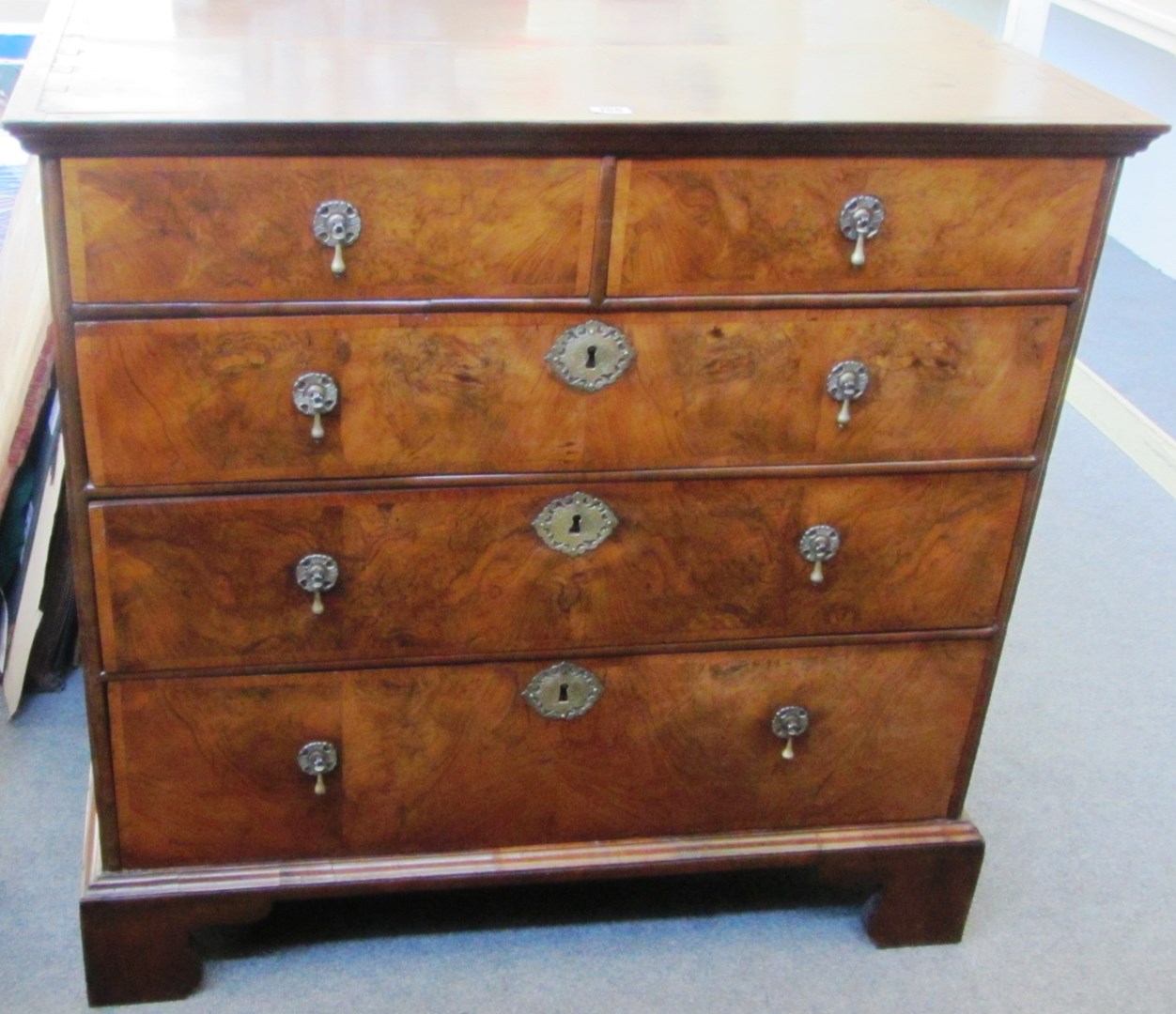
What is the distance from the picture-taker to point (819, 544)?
1520 millimetres

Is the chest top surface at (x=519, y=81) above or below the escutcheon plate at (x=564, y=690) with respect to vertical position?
above

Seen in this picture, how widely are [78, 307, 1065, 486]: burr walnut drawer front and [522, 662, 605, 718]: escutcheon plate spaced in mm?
231

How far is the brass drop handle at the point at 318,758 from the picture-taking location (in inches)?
60.9

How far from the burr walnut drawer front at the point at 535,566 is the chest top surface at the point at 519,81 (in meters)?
0.34

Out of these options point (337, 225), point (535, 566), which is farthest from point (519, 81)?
point (535, 566)

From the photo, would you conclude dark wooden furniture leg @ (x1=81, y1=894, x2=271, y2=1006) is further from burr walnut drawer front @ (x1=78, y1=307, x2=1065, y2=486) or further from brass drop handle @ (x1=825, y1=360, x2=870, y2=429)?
brass drop handle @ (x1=825, y1=360, x2=870, y2=429)

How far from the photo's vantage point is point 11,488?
200 cm

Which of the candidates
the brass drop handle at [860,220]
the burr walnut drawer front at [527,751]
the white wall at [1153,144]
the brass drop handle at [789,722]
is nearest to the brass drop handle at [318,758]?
the burr walnut drawer front at [527,751]

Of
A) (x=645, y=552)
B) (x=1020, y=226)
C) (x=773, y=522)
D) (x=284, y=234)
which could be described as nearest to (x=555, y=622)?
(x=645, y=552)

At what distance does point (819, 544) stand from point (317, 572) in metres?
0.48

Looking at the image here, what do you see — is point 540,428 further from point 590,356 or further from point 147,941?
point 147,941

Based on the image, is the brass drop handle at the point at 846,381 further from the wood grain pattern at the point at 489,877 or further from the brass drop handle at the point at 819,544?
the wood grain pattern at the point at 489,877

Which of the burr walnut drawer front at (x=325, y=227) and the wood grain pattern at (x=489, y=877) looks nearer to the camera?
the burr walnut drawer front at (x=325, y=227)

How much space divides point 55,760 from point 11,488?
35 centimetres
